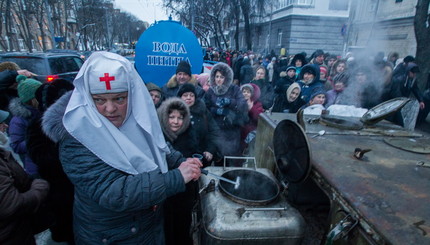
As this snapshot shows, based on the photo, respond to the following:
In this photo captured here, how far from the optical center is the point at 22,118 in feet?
8.20

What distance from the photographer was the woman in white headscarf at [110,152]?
4.13ft

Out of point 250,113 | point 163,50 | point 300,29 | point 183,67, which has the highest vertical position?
point 300,29

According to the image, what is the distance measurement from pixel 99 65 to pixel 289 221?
156cm

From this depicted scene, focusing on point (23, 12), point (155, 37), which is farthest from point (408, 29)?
point (23, 12)

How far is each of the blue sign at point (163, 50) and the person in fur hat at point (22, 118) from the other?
1.83 metres

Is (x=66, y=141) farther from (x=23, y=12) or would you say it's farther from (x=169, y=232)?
(x=23, y=12)

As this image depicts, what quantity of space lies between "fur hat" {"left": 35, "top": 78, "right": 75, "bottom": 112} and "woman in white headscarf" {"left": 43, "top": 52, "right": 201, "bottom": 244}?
0.88 metres

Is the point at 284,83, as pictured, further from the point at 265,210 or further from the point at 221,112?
the point at 265,210

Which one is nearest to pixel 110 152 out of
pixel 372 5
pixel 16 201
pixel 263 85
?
pixel 16 201

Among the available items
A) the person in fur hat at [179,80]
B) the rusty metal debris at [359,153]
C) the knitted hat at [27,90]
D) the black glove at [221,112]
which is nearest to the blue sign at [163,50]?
the person in fur hat at [179,80]

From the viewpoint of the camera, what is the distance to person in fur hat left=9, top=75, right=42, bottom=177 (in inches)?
97.8

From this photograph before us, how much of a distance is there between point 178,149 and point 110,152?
140 centimetres

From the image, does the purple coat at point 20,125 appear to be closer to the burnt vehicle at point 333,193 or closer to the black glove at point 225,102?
the burnt vehicle at point 333,193

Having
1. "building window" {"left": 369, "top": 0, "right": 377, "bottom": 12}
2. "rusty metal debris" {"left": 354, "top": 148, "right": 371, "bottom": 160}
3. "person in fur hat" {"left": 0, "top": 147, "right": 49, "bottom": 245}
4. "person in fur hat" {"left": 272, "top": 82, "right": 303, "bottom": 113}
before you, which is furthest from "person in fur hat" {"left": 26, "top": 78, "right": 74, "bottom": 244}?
"building window" {"left": 369, "top": 0, "right": 377, "bottom": 12}
